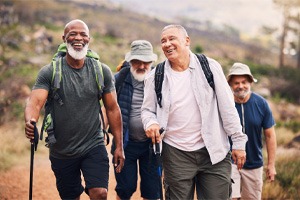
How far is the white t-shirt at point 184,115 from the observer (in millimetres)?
3279

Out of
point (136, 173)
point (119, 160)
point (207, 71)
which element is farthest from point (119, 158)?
point (207, 71)

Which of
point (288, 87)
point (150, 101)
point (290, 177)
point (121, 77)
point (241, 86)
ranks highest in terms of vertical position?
point (288, 87)

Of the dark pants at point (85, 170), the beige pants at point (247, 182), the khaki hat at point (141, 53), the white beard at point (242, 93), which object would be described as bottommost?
the beige pants at point (247, 182)

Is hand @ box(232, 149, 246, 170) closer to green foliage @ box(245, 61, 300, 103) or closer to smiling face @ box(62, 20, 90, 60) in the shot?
smiling face @ box(62, 20, 90, 60)

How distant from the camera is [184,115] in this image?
3.29m

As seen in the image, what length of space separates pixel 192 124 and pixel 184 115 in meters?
0.09

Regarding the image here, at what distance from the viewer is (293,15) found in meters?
31.2

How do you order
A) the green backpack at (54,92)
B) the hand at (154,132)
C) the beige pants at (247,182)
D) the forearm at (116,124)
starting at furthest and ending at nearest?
the beige pants at (247,182)
the forearm at (116,124)
the green backpack at (54,92)
the hand at (154,132)

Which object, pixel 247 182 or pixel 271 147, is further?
pixel 247 182

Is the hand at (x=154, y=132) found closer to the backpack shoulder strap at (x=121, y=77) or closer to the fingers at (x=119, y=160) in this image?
the fingers at (x=119, y=160)

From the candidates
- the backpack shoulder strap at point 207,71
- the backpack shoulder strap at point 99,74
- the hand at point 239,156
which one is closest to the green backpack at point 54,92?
the backpack shoulder strap at point 99,74

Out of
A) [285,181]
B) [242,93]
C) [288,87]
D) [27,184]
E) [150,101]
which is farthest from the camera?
[288,87]

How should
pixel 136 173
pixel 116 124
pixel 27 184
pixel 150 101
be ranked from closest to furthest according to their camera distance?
pixel 150 101, pixel 116 124, pixel 136 173, pixel 27 184

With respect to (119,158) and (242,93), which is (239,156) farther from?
(119,158)
